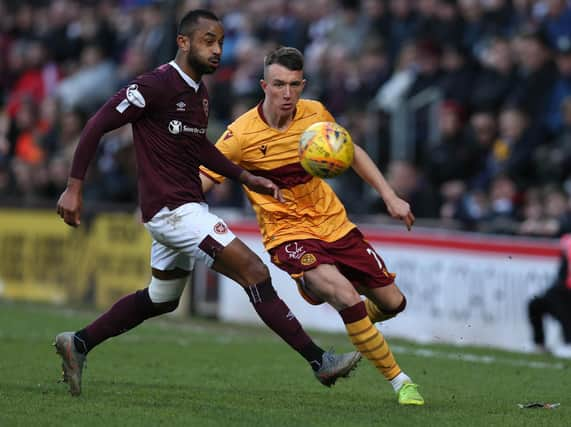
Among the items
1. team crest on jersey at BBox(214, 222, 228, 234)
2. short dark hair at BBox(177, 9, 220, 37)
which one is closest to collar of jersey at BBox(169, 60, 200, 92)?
short dark hair at BBox(177, 9, 220, 37)

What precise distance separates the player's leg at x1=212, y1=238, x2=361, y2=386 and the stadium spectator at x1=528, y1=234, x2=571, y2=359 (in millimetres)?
5102

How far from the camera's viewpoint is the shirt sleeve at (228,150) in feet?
28.6

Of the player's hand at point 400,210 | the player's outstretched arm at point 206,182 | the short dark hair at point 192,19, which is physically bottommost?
the player's hand at point 400,210

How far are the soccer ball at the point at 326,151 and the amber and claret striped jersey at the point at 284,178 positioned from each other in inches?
28.6

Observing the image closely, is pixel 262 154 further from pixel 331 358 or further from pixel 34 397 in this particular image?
pixel 34 397

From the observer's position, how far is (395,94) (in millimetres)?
16703

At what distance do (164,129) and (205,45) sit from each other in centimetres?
59

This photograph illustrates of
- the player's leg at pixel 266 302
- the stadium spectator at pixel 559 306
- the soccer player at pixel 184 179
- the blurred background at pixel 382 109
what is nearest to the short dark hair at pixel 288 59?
the soccer player at pixel 184 179

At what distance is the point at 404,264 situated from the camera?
48.2 feet

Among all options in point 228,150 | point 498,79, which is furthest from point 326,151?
point 498,79

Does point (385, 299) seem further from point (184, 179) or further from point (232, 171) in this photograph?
point (184, 179)

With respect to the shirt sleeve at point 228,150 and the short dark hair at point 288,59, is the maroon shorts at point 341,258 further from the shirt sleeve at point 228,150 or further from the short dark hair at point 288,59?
the short dark hair at point 288,59

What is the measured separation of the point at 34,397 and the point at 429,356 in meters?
4.57

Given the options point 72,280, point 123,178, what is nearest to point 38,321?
point 72,280
